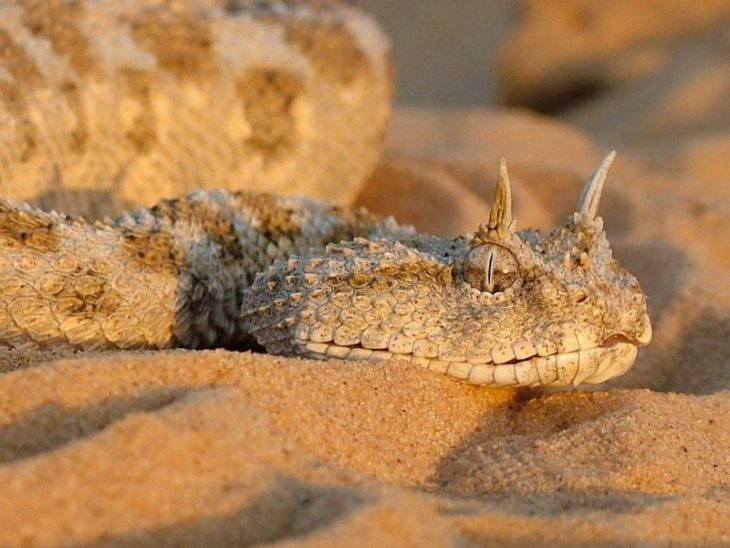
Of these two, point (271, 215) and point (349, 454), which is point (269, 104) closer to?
point (271, 215)

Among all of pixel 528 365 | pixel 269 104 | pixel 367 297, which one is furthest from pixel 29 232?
pixel 269 104

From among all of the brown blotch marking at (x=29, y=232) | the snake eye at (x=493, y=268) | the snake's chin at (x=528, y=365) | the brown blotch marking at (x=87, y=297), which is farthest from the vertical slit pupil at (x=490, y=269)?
the brown blotch marking at (x=29, y=232)

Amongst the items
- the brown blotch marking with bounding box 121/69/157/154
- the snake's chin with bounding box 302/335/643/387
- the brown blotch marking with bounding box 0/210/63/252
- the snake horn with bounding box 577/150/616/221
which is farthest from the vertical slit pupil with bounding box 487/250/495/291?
the brown blotch marking with bounding box 121/69/157/154

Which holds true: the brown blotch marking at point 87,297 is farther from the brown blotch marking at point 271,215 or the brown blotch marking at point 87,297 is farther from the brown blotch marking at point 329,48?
the brown blotch marking at point 329,48

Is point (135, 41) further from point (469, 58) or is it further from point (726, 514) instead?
point (469, 58)

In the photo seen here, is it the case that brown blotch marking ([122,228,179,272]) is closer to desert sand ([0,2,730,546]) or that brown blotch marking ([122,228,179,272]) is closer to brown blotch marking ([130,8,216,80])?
desert sand ([0,2,730,546])

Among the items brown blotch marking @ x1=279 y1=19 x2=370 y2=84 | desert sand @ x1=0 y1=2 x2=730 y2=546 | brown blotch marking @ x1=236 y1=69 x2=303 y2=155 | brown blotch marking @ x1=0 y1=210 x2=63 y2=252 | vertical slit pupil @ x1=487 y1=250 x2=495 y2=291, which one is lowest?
desert sand @ x1=0 y1=2 x2=730 y2=546

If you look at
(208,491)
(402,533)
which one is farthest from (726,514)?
(208,491)
